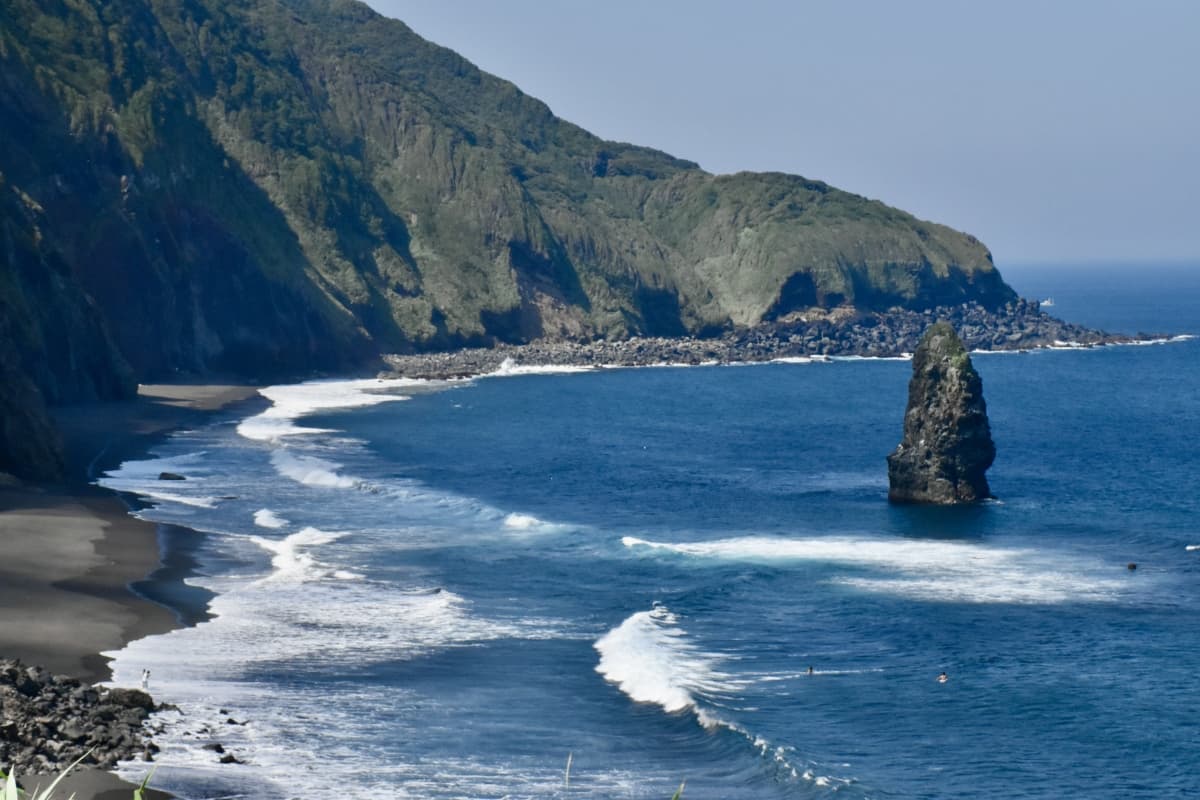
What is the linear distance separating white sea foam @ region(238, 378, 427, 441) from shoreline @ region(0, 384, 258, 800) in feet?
56.0

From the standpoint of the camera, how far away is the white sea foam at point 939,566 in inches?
2066

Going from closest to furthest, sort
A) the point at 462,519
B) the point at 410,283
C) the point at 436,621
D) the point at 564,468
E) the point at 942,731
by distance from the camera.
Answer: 1. the point at 942,731
2. the point at 436,621
3. the point at 462,519
4. the point at 564,468
5. the point at 410,283

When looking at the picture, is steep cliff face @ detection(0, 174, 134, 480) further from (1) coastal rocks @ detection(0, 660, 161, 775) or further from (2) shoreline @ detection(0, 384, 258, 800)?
(1) coastal rocks @ detection(0, 660, 161, 775)

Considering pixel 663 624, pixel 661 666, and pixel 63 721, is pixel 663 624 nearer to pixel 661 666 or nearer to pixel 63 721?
pixel 661 666

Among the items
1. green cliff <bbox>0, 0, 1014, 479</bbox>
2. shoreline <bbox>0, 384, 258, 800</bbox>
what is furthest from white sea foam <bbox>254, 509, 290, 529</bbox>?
green cliff <bbox>0, 0, 1014, 479</bbox>

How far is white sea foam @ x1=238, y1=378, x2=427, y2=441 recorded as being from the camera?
10162cm

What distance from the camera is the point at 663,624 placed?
159 ft

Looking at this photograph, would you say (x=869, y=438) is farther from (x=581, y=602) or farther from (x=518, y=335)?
(x=518, y=335)

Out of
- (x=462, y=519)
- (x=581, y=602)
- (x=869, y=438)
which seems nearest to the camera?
(x=581, y=602)

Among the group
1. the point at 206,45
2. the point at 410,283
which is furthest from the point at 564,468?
the point at 206,45

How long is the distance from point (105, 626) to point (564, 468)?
4484 centimetres

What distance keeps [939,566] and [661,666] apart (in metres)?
17.7

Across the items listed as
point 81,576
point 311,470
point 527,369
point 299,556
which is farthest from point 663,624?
point 527,369

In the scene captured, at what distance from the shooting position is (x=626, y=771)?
114 ft
